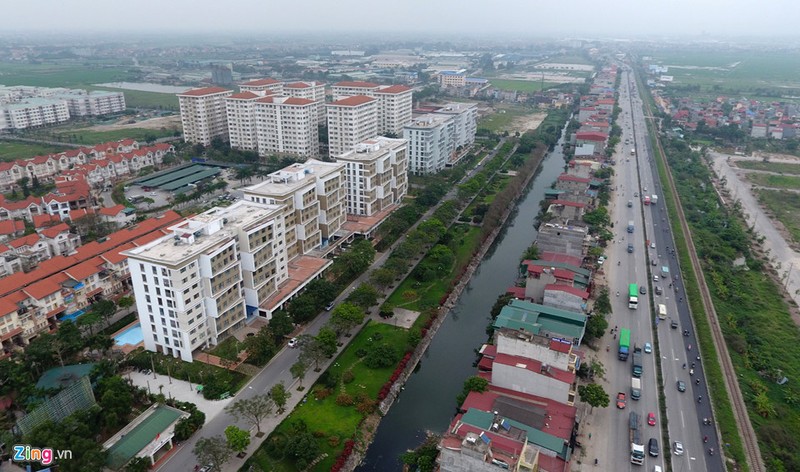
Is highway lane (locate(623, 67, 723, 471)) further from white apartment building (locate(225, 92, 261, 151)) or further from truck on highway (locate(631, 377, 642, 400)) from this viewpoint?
white apartment building (locate(225, 92, 261, 151))

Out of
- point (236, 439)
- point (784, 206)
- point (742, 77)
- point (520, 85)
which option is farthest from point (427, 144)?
point (742, 77)

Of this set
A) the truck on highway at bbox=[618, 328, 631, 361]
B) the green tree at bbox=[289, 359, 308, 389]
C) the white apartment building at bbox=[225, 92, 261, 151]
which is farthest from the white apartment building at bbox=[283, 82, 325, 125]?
the truck on highway at bbox=[618, 328, 631, 361]

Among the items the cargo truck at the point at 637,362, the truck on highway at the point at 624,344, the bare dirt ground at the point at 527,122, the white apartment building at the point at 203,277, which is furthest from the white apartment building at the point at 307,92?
the cargo truck at the point at 637,362

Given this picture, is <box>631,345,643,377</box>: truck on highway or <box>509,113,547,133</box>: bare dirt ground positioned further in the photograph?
<box>509,113,547,133</box>: bare dirt ground

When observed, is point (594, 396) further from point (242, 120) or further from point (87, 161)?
point (87, 161)

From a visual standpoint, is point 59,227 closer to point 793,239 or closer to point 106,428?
point 106,428

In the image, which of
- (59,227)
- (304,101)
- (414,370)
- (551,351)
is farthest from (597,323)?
(304,101)
